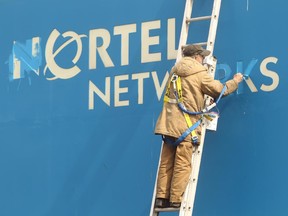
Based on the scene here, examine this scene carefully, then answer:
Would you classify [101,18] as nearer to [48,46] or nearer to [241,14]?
[48,46]

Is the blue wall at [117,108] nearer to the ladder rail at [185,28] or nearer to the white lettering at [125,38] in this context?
the white lettering at [125,38]

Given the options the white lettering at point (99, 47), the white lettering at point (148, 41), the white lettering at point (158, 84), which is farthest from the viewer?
the white lettering at point (99, 47)

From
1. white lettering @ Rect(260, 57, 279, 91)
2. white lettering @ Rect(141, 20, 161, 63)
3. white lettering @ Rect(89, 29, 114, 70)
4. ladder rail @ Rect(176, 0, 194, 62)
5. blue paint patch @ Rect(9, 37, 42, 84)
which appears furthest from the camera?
blue paint patch @ Rect(9, 37, 42, 84)

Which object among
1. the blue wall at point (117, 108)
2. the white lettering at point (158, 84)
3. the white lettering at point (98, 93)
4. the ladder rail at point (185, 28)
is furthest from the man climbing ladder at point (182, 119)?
the white lettering at point (98, 93)

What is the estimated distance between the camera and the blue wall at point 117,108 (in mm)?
7039

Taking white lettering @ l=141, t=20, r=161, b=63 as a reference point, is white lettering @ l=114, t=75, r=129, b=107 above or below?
below

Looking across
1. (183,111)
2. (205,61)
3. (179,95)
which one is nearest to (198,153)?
(183,111)

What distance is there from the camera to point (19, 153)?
824 cm

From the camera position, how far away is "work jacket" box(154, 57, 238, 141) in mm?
6723

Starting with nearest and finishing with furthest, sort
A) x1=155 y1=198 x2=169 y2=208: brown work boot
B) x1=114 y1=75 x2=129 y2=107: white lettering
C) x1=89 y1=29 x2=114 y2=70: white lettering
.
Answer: x1=155 y1=198 x2=169 y2=208: brown work boot → x1=114 y1=75 x2=129 y2=107: white lettering → x1=89 y1=29 x2=114 y2=70: white lettering

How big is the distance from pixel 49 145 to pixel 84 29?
1212 mm

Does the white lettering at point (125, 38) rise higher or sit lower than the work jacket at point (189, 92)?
higher

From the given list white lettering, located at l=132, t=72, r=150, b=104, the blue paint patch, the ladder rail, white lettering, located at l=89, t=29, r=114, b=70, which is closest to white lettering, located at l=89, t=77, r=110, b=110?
white lettering, located at l=89, t=29, r=114, b=70

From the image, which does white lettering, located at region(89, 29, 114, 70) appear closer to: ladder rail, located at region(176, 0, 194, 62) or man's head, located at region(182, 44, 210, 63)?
ladder rail, located at region(176, 0, 194, 62)
